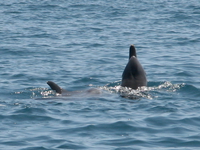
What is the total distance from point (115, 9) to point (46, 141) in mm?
27243

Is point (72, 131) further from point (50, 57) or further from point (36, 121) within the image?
point (50, 57)

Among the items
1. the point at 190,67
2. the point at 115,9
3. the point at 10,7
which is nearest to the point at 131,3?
the point at 115,9

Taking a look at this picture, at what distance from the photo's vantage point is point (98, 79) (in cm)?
1823

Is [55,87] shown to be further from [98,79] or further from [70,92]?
[98,79]

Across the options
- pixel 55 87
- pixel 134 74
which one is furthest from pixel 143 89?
pixel 55 87

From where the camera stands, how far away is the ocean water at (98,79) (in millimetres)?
11695

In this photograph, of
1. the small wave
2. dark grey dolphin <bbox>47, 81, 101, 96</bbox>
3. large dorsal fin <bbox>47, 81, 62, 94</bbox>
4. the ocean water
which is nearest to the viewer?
the ocean water

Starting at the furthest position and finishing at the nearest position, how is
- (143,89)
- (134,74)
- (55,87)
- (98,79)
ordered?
(98,79) → (134,74) → (143,89) → (55,87)

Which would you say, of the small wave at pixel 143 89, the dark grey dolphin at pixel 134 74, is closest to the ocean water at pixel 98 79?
the small wave at pixel 143 89

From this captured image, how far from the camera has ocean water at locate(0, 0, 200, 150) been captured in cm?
1170

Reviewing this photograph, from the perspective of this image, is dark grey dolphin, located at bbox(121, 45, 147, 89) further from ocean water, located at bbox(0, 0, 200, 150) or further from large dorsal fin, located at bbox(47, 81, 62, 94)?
large dorsal fin, located at bbox(47, 81, 62, 94)

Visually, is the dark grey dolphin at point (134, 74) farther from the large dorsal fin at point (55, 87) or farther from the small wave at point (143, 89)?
the large dorsal fin at point (55, 87)

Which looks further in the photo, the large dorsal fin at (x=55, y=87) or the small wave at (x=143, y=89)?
the large dorsal fin at (x=55, y=87)

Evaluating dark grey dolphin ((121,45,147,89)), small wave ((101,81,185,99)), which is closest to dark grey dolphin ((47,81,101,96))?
small wave ((101,81,185,99))
